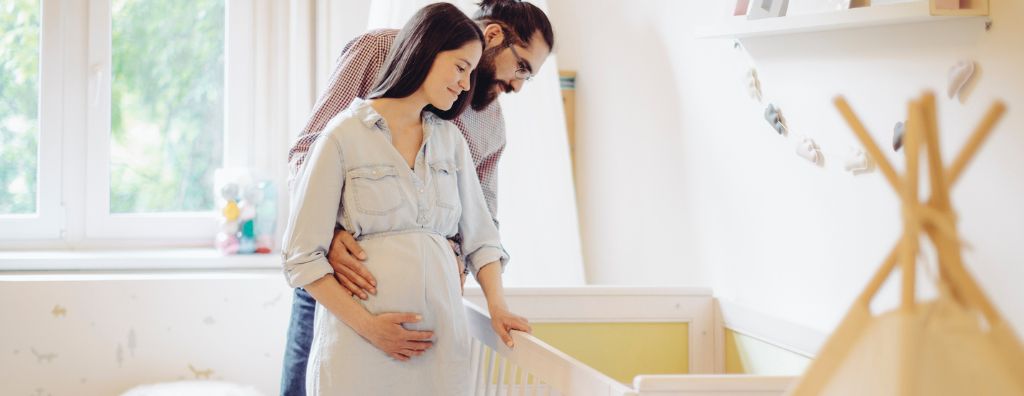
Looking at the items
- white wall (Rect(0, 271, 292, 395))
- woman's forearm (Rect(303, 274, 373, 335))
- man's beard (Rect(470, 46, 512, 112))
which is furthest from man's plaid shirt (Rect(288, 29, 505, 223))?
white wall (Rect(0, 271, 292, 395))

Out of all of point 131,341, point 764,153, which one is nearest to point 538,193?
point 764,153

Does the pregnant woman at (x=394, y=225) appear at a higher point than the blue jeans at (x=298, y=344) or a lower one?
higher

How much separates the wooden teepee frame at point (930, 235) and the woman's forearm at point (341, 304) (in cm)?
70

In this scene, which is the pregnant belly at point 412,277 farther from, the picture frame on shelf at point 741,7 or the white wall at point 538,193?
the white wall at point 538,193

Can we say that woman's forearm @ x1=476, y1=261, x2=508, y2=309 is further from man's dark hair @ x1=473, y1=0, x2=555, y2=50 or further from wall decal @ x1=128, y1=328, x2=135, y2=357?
wall decal @ x1=128, y1=328, x2=135, y2=357

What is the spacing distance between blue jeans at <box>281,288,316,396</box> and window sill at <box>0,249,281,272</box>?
40.4 inches

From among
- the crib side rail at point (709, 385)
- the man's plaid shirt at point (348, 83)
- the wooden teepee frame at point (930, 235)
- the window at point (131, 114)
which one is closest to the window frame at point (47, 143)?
the window at point (131, 114)

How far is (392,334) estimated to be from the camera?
1273mm

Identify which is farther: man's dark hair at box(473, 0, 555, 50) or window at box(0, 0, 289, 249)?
window at box(0, 0, 289, 249)

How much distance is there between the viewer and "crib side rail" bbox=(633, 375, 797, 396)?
3.76 feet

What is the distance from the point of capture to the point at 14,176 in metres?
2.59

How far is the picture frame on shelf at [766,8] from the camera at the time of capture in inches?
66.6

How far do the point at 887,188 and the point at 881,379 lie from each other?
850 millimetres

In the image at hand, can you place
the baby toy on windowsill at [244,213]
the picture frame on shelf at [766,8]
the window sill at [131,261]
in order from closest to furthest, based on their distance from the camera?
the picture frame on shelf at [766,8] → the window sill at [131,261] → the baby toy on windowsill at [244,213]
